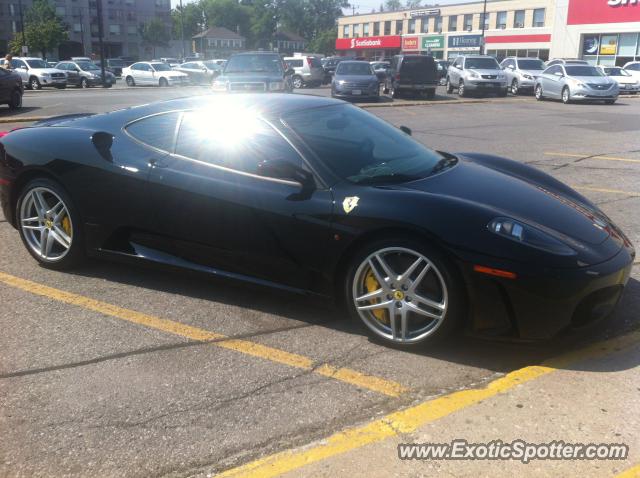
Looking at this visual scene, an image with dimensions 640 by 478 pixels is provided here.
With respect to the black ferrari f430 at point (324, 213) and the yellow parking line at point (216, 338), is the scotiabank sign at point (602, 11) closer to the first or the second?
the black ferrari f430 at point (324, 213)

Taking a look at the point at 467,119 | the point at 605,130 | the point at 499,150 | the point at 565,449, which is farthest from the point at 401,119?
the point at 565,449

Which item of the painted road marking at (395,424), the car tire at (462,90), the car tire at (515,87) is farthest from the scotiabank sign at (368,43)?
the painted road marking at (395,424)

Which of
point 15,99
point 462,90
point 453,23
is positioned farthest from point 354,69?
point 453,23

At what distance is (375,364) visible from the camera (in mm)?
3434

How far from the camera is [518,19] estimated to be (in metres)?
63.5

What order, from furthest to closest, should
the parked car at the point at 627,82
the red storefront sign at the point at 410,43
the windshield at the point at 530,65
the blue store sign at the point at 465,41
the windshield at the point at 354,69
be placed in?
the red storefront sign at the point at 410,43 < the blue store sign at the point at 465,41 < the parked car at the point at 627,82 < the windshield at the point at 530,65 < the windshield at the point at 354,69

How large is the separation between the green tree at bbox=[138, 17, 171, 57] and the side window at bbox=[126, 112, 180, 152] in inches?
3956

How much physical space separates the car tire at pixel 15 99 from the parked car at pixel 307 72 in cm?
1852

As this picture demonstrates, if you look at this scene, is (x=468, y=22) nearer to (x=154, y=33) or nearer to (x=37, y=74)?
(x=154, y=33)

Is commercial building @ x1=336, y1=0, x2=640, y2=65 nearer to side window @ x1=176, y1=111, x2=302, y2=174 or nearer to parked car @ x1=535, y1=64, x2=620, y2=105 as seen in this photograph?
parked car @ x1=535, y1=64, x2=620, y2=105

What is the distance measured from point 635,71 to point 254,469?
32547 mm

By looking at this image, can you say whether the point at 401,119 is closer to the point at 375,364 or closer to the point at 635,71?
the point at 375,364

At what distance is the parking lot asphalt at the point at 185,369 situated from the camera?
271 cm

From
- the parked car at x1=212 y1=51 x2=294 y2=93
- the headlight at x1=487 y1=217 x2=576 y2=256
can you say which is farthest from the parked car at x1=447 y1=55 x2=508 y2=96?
the headlight at x1=487 y1=217 x2=576 y2=256
